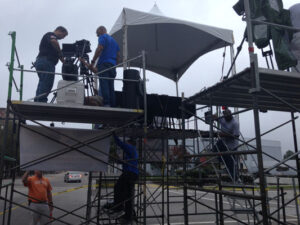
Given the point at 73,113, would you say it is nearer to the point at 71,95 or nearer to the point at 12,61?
the point at 71,95

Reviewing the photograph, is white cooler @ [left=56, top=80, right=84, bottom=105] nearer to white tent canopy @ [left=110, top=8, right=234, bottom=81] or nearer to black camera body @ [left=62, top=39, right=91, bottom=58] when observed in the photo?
black camera body @ [left=62, top=39, right=91, bottom=58]

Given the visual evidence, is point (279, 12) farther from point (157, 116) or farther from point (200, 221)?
point (200, 221)

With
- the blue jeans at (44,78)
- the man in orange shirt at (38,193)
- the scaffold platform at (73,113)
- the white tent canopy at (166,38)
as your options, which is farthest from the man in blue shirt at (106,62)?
the man in orange shirt at (38,193)

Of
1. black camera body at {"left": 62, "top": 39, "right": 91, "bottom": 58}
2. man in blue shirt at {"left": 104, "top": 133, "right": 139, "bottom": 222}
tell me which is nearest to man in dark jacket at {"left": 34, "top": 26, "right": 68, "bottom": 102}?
black camera body at {"left": 62, "top": 39, "right": 91, "bottom": 58}

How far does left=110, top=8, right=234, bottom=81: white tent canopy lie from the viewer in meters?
8.10

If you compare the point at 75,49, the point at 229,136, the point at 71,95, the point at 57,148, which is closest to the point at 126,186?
the point at 57,148

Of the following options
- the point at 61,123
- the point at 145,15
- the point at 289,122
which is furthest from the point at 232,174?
the point at 145,15

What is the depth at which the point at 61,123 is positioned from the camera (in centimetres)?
706

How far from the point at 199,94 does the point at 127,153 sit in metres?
2.36

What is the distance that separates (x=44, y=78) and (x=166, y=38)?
4951mm

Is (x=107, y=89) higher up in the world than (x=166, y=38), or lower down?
lower down

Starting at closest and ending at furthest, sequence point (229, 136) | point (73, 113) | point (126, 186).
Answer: point (73, 113) → point (126, 186) → point (229, 136)

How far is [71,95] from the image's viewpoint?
5.21 meters

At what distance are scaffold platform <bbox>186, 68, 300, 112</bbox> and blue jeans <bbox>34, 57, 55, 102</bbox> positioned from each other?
2.91 metres
